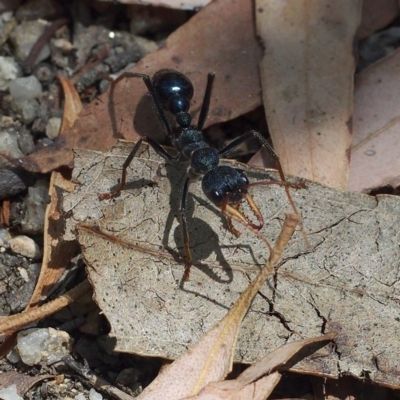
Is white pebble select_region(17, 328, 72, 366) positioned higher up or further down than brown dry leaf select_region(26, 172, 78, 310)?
further down

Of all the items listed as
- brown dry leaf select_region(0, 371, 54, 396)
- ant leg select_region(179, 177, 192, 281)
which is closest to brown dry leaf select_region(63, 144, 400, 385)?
ant leg select_region(179, 177, 192, 281)

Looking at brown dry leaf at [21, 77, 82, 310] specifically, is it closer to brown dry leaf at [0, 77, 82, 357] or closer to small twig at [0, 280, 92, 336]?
brown dry leaf at [0, 77, 82, 357]

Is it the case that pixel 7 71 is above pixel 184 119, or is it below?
above

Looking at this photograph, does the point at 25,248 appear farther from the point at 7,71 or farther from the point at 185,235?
the point at 7,71

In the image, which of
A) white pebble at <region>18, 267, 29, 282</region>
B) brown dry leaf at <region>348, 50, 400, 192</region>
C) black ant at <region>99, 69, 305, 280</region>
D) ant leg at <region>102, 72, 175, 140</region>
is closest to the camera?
black ant at <region>99, 69, 305, 280</region>

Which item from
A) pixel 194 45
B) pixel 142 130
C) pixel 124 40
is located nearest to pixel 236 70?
pixel 194 45

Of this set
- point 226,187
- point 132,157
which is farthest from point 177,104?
point 226,187

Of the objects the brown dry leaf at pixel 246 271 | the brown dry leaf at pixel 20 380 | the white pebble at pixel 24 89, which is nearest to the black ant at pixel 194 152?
the brown dry leaf at pixel 246 271
